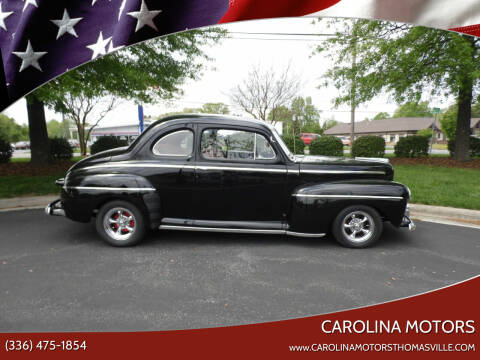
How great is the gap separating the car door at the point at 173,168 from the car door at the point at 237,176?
0.12 m

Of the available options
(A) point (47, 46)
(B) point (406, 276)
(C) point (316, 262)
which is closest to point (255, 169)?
(C) point (316, 262)

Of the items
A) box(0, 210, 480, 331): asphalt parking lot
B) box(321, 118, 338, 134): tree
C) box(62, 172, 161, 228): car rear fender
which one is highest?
box(321, 118, 338, 134): tree

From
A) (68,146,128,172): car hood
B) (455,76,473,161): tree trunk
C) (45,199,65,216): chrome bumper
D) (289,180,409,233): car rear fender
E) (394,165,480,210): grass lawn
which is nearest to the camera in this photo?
(289,180,409,233): car rear fender

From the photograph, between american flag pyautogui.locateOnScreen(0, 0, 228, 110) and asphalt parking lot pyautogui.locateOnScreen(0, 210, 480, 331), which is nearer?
american flag pyautogui.locateOnScreen(0, 0, 228, 110)

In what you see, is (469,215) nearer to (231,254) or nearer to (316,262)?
(316,262)

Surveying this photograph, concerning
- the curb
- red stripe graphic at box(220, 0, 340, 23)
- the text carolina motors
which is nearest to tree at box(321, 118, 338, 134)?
the curb

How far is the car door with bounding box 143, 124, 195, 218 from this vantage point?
3.95 metres

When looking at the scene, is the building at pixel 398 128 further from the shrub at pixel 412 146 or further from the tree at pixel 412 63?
the tree at pixel 412 63

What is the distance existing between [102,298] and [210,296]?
104 centimetres

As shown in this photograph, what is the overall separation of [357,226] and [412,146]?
46.7 ft

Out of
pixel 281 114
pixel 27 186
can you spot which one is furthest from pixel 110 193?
pixel 281 114

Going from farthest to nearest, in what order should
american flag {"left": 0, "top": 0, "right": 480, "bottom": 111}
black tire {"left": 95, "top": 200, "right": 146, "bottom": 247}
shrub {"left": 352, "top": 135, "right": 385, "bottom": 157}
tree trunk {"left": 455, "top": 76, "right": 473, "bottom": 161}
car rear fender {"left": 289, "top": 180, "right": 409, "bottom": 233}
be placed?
shrub {"left": 352, "top": 135, "right": 385, "bottom": 157} < tree trunk {"left": 455, "top": 76, "right": 473, "bottom": 161} < black tire {"left": 95, "top": 200, "right": 146, "bottom": 247} < car rear fender {"left": 289, "top": 180, "right": 409, "bottom": 233} < american flag {"left": 0, "top": 0, "right": 480, "bottom": 111}

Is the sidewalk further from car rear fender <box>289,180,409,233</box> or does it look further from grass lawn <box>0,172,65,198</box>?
car rear fender <box>289,180,409,233</box>

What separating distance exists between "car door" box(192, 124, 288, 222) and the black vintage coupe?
0.05 ft
